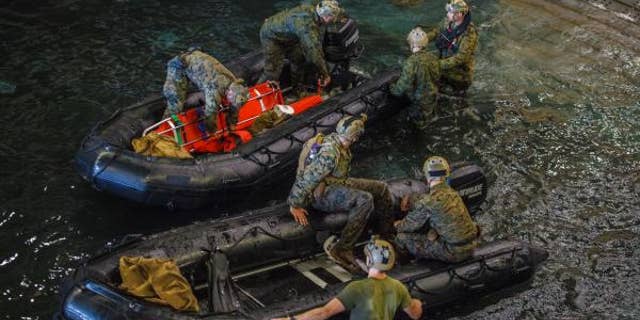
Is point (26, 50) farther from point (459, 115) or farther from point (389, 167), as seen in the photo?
point (459, 115)

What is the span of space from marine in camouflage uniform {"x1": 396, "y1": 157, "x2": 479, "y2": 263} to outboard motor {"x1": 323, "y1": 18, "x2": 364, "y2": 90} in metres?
3.01

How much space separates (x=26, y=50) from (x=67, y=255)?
14.6 ft

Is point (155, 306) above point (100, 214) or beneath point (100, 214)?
above

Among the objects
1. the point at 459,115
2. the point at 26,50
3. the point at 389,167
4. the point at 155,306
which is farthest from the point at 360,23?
the point at 155,306

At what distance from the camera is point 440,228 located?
558 centimetres

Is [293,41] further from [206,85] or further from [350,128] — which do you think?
[350,128]

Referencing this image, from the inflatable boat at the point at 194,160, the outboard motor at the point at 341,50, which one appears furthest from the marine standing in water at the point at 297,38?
the inflatable boat at the point at 194,160

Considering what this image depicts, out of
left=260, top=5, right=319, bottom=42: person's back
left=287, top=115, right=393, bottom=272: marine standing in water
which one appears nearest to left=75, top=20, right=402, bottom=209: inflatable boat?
left=260, top=5, right=319, bottom=42: person's back

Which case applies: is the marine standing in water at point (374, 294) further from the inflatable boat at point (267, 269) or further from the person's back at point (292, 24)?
the person's back at point (292, 24)

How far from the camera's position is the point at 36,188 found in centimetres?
692

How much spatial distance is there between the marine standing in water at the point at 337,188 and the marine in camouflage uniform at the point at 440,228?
1.37 feet

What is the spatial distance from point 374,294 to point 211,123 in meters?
3.26

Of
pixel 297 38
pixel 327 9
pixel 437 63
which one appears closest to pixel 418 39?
pixel 437 63

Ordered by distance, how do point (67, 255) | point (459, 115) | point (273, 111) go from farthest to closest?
point (459, 115) < point (273, 111) < point (67, 255)
